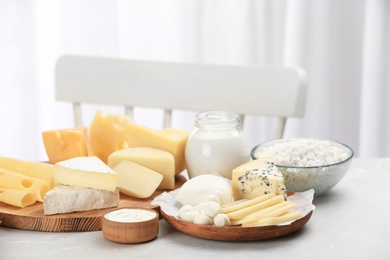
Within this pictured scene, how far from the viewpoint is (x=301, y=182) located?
150cm

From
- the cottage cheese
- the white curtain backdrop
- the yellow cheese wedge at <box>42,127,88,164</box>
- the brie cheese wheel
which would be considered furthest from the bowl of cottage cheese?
the white curtain backdrop

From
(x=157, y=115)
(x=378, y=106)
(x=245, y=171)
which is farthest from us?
(x=157, y=115)

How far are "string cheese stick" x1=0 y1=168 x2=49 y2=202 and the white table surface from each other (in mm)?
107

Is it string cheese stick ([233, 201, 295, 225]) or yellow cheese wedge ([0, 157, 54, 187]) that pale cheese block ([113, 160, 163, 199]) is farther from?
string cheese stick ([233, 201, 295, 225])

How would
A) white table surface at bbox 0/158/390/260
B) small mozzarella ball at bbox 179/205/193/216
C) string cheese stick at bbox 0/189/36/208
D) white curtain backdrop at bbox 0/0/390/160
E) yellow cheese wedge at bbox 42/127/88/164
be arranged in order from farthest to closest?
white curtain backdrop at bbox 0/0/390/160
yellow cheese wedge at bbox 42/127/88/164
string cheese stick at bbox 0/189/36/208
small mozzarella ball at bbox 179/205/193/216
white table surface at bbox 0/158/390/260

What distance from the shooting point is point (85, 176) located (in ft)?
4.70

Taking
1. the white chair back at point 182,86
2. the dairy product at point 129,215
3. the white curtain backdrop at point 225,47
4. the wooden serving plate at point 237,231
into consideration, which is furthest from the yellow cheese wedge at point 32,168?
the white curtain backdrop at point 225,47

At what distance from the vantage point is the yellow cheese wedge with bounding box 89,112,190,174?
5.41 feet

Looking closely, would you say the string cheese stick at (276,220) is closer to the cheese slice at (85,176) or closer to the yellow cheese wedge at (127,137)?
the cheese slice at (85,176)

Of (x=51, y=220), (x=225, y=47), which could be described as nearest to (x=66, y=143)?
(x=51, y=220)

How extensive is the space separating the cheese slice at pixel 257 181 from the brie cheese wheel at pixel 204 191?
0.02m

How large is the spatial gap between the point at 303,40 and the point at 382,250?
1.83 meters

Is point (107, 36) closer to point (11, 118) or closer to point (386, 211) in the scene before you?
point (11, 118)

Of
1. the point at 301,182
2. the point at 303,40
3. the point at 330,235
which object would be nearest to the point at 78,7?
the point at 303,40
